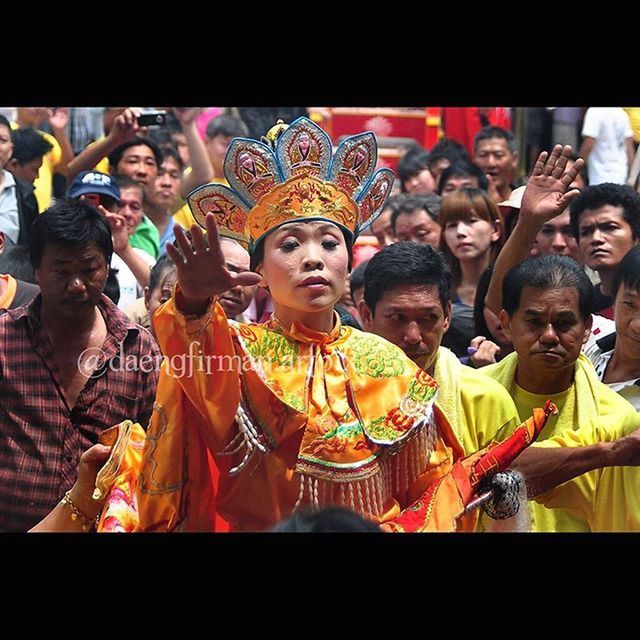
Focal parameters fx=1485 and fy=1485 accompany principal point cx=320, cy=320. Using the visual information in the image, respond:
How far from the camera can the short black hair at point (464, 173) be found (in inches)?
245

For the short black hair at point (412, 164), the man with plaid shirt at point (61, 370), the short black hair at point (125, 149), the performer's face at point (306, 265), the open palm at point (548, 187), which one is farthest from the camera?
the short black hair at point (412, 164)

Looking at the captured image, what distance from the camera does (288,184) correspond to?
405 centimetres

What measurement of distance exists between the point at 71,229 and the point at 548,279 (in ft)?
4.58

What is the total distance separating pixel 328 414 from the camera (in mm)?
3916

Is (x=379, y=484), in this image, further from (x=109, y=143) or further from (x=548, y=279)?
(x=109, y=143)

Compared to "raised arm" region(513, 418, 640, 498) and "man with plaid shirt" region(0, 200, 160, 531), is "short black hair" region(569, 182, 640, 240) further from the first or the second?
"man with plaid shirt" region(0, 200, 160, 531)

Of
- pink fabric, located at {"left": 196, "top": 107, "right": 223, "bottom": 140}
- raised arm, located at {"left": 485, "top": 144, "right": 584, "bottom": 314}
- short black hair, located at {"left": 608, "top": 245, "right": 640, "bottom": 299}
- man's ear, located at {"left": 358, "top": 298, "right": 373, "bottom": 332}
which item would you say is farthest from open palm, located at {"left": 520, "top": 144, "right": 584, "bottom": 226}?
pink fabric, located at {"left": 196, "top": 107, "right": 223, "bottom": 140}

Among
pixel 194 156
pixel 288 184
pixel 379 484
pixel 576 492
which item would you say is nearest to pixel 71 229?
pixel 288 184

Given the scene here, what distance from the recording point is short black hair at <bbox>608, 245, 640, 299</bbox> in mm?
4461

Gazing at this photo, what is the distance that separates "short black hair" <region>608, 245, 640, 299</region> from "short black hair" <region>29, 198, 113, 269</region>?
1.55m

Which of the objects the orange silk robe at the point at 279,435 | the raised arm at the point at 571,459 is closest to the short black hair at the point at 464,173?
the raised arm at the point at 571,459

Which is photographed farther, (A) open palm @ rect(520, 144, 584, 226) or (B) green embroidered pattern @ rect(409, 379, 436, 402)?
(A) open palm @ rect(520, 144, 584, 226)

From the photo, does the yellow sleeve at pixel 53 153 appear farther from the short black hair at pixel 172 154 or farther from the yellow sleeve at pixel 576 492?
the yellow sleeve at pixel 576 492

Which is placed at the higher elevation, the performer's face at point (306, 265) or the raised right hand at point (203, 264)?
the performer's face at point (306, 265)
